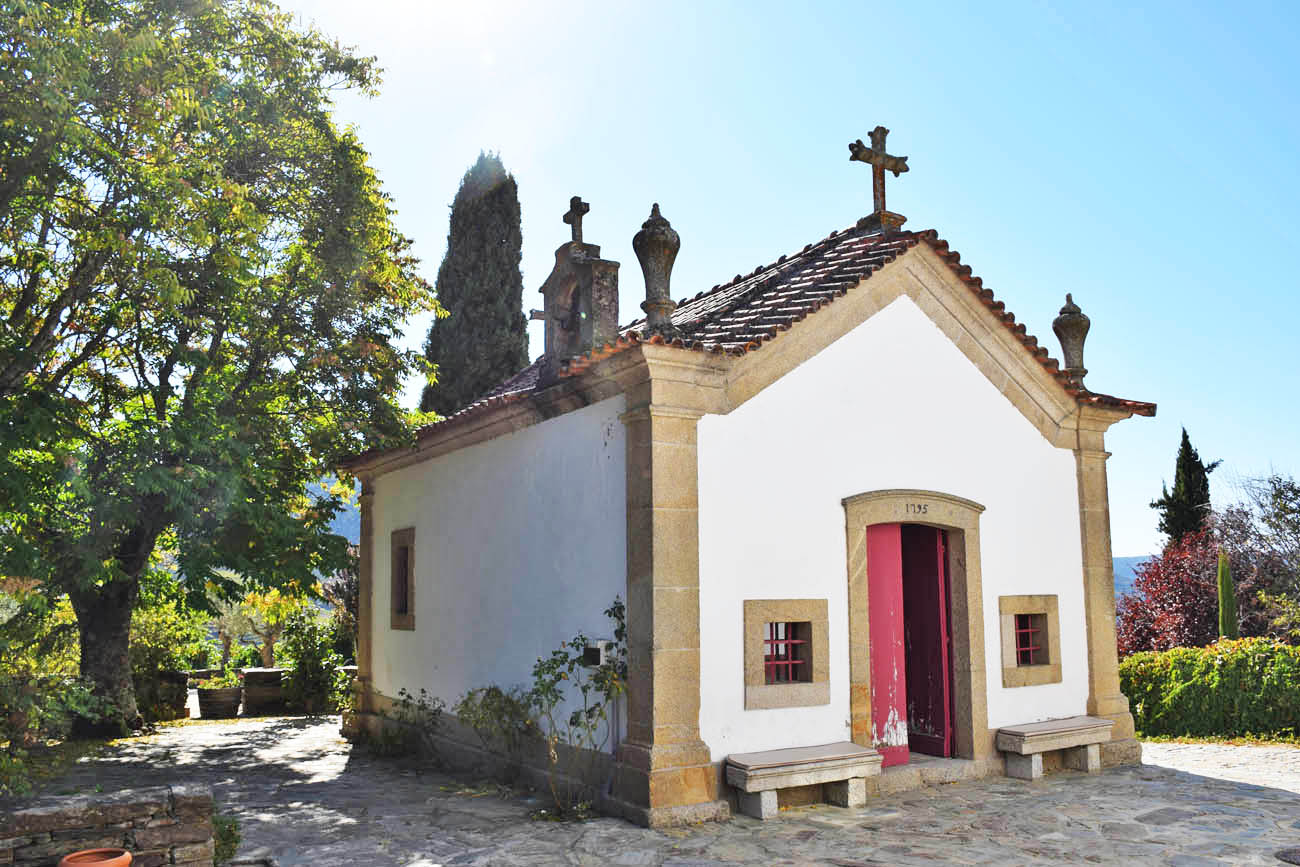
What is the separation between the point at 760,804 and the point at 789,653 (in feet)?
4.45

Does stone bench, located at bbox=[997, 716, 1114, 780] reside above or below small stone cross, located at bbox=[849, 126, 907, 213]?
below

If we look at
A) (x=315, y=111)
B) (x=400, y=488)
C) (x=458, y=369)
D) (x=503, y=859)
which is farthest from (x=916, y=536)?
(x=458, y=369)

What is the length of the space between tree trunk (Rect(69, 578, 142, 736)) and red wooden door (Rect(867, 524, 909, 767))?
10007 mm

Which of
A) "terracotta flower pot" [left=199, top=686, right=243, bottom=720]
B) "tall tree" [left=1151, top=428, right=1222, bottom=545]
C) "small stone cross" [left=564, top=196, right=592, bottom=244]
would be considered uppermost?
"small stone cross" [left=564, top=196, right=592, bottom=244]

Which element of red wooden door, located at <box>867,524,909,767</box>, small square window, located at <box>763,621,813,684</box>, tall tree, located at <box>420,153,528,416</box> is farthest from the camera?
tall tree, located at <box>420,153,528,416</box>

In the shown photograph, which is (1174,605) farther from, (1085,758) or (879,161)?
(879,161)

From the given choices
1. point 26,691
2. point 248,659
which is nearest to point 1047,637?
point 26,691

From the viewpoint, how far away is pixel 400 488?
1262 cm

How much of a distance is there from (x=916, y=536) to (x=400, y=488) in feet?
21.5

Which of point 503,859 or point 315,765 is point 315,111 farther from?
point 503,859

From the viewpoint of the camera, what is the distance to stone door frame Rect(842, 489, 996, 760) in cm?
841

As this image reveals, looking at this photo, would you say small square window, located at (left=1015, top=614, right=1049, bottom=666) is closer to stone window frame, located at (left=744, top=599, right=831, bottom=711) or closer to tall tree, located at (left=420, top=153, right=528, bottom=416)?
stone window frame, located at (left=744, top=599, right=831, bottom=711)

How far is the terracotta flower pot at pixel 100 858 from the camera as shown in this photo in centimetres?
508

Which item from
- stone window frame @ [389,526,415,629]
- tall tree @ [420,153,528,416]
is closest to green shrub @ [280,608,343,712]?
stone window frame @ [389,526,415,629]
